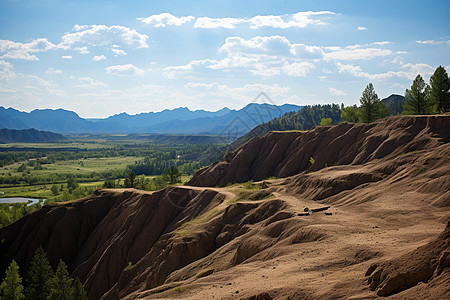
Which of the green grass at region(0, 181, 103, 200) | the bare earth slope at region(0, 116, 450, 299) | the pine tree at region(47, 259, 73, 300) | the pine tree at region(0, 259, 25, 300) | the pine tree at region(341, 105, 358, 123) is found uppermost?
the pine tree at region(341, 105, 358, 123)

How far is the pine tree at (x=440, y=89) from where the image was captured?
236 ft

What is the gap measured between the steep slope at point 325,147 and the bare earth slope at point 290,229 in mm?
258

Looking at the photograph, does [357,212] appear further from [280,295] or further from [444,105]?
[444,105]

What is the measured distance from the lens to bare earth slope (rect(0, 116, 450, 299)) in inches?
688

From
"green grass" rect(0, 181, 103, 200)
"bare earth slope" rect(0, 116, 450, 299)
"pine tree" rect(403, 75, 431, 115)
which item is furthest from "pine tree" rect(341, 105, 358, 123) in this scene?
"green grass" rect(0, 181, 103, 200)

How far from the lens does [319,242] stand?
24.1 meters

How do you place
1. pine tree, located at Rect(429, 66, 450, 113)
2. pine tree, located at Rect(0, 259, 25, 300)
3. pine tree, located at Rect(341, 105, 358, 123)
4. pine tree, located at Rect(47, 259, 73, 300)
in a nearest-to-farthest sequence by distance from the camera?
pine tree, located at Rect(47, 259, 73, 300) < pine tree, located at Rect(0, 259, 25, 300) < pine tree, located at Rect(429, 66, 450, 113) < pine tree, located at Rect(341, 105, 358, 123)

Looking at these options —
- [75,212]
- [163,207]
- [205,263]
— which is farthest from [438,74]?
[75,212]

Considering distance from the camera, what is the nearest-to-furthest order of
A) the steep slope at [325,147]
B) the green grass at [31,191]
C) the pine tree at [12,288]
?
the pine tree at [12,288] < the steep slope at [325,147] < the green grass at [31,191]

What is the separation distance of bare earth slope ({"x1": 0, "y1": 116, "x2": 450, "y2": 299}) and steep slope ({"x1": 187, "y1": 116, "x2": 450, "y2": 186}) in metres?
0.26

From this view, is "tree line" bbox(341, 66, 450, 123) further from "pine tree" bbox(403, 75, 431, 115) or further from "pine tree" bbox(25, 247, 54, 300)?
"pine tree" bbox(25, 247, 54, 300)

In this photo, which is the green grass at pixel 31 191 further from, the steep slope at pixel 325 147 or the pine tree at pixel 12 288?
the pine tree at pixel 12 288

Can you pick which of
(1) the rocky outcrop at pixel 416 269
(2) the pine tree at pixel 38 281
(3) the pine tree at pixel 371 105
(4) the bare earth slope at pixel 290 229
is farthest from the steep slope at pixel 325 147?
(2) the pine tree at pixel 38 281

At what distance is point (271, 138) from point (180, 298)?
207ft
